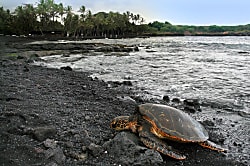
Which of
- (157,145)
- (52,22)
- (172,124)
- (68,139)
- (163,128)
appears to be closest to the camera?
(157,145)

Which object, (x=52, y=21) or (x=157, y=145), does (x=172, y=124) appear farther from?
(x=52, y=21)

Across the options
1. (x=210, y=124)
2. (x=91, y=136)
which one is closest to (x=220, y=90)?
(x=210, y=124)

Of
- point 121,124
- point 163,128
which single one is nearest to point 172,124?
point 163,128

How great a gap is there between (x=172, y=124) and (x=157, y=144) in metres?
0.67

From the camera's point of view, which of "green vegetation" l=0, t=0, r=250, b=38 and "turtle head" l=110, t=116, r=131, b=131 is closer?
"turtle head" l=110, t=116, r=131, b=131

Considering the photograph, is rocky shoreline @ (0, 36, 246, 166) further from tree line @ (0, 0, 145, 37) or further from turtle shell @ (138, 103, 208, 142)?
tree line @ (0, 0, 145, 37)

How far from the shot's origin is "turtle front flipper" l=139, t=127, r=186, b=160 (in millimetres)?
5402

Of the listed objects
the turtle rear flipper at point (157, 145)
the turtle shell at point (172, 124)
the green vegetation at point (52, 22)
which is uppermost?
the green vegetation at point (52, 22)

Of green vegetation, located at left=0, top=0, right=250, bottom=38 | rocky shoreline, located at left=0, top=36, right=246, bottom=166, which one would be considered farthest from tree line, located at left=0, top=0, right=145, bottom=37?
rocky shoreline, located at left=0, top=36, right=246, bottom=166

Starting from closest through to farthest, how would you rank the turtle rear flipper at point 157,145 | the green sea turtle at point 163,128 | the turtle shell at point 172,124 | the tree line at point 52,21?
the turtle rear flipper at point 157,145 → the green sea turtle at point 163,128 → the turtle shell at point 172,124 → the tree line at point 52,21

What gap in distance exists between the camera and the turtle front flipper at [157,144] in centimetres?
540

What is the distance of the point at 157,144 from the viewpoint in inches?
220

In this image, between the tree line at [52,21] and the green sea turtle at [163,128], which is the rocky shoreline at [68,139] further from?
the tree line at [52,21]

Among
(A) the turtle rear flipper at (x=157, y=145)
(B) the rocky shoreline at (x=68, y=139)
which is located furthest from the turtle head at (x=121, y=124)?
(A) the turtle rear flipper at (x=157, y=145)
